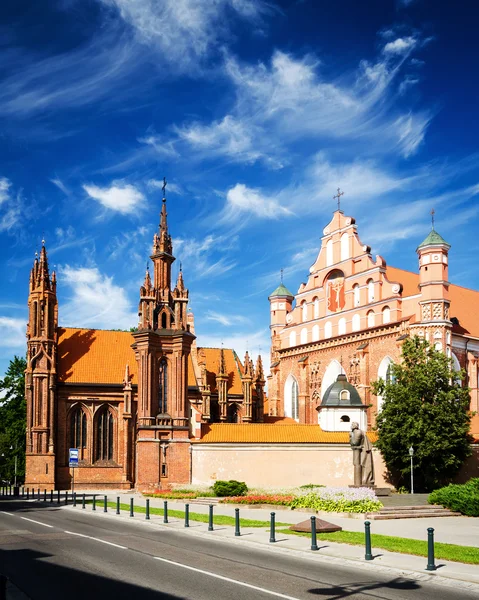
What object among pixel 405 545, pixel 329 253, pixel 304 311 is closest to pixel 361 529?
pixel 405 545

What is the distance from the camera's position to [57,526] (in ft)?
88.1

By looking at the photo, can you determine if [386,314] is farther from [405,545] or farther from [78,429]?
[405,545]

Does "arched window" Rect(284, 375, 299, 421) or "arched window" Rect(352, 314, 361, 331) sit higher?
"arched window" Rect(352, 314, 361, 331)

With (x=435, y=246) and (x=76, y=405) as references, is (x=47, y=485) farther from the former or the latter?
(x=435, y=246)

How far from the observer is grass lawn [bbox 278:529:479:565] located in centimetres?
1827

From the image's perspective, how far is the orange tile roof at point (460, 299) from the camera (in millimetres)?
56812

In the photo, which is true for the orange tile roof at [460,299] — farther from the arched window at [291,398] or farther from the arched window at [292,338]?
the arched window at [291,398]

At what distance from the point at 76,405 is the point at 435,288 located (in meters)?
29.4

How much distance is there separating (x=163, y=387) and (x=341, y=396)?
12.4m

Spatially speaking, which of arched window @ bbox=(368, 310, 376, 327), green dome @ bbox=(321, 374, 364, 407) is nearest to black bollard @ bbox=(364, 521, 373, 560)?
green dome @ bbox=(321, 374, 364, 407)

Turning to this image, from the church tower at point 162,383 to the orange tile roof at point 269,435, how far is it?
187 cm

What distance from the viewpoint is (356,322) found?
59.3 m

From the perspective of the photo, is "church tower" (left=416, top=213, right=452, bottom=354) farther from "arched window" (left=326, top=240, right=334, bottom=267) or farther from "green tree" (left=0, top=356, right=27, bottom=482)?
"green tree" (left=0, top=356, right=27, bottom=482)

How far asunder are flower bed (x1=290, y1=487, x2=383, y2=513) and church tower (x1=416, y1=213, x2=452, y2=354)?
21475 mm
